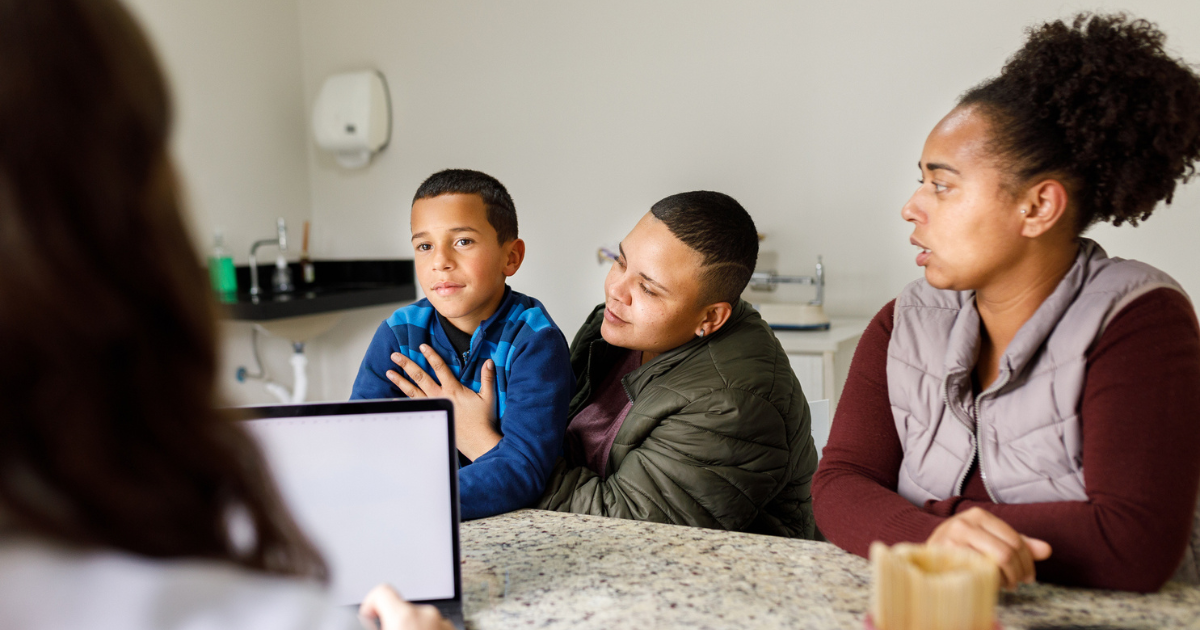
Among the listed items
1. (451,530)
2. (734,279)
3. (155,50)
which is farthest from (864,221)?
(155,50)

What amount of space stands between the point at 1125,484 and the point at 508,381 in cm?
81

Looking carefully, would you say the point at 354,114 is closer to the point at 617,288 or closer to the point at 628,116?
the point at 628,116

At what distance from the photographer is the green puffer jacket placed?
1205 millimetres

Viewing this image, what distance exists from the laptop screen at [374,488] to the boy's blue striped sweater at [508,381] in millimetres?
285

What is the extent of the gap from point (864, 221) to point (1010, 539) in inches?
87.6

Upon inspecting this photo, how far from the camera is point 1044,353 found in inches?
38.0

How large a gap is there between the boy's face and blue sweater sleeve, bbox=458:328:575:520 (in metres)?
0.16

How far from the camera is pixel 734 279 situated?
1.44 m

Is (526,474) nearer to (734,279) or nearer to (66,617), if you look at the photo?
(734,279)

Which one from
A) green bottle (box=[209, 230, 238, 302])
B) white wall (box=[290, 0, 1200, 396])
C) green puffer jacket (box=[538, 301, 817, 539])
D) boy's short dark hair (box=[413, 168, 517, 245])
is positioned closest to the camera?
green puffer jacket (box=[538, 301, 817, 539])

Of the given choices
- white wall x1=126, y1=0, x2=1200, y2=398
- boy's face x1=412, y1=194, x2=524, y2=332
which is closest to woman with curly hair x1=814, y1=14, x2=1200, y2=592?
boy's face x1=412, y1=194, x2=524, y2=332

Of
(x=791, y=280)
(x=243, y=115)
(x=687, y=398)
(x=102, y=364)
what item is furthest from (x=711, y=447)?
(x=243, y=115)

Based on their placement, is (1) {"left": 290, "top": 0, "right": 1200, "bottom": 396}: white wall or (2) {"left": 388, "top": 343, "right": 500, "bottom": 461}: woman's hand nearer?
(2) {"left": 388, "top": 343, "right": 500, "bottom": 461}: woman's hand

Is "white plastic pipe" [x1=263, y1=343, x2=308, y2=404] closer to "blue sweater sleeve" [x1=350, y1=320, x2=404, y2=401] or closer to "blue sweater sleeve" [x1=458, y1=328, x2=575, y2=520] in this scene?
"blue sweater sleeve" [x1=350, y1=320, x2=404, y2=401]
